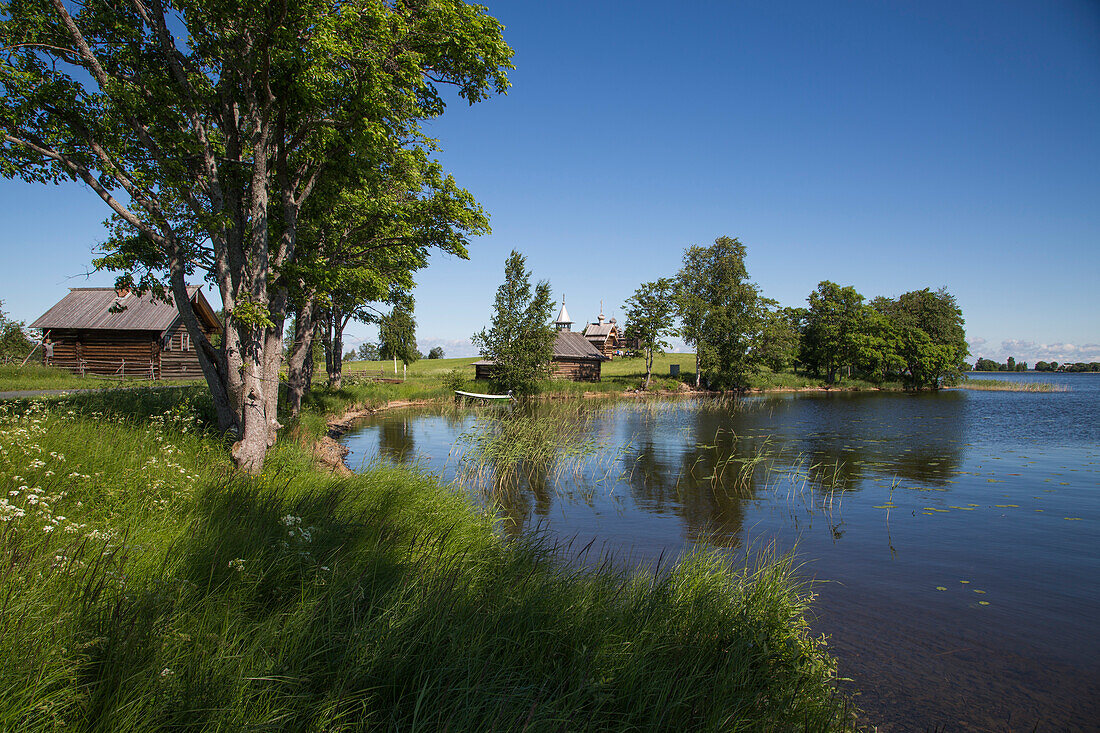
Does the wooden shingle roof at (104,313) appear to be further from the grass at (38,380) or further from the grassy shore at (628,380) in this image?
the grassy shore at (628,380)

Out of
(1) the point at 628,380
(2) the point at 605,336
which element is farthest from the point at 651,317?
(2) the point at 605,336

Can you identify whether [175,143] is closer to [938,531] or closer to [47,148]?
[47,148]

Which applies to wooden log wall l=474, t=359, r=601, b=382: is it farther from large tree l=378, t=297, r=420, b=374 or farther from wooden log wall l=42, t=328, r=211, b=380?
wooden log wall l=42, t=328, r=211, b=380

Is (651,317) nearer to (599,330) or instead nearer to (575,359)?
(575,359)

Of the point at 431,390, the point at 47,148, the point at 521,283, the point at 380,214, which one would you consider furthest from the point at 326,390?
the point at 47,148

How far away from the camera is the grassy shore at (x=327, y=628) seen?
2.66 meters

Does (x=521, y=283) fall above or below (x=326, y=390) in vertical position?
above

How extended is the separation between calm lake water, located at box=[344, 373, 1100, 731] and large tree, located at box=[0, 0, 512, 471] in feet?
12.7

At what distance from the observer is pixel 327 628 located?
11.2 feet

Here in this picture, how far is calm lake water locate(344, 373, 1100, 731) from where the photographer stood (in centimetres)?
550

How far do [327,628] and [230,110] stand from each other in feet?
31.0

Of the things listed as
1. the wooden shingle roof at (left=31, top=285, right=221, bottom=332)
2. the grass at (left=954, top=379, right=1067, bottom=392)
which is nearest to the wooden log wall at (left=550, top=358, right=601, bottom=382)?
the wooden shingle roof at (left=31, top=285, right=221, bottom=332)

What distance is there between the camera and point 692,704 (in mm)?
3559

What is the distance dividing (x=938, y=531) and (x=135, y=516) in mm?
12541
